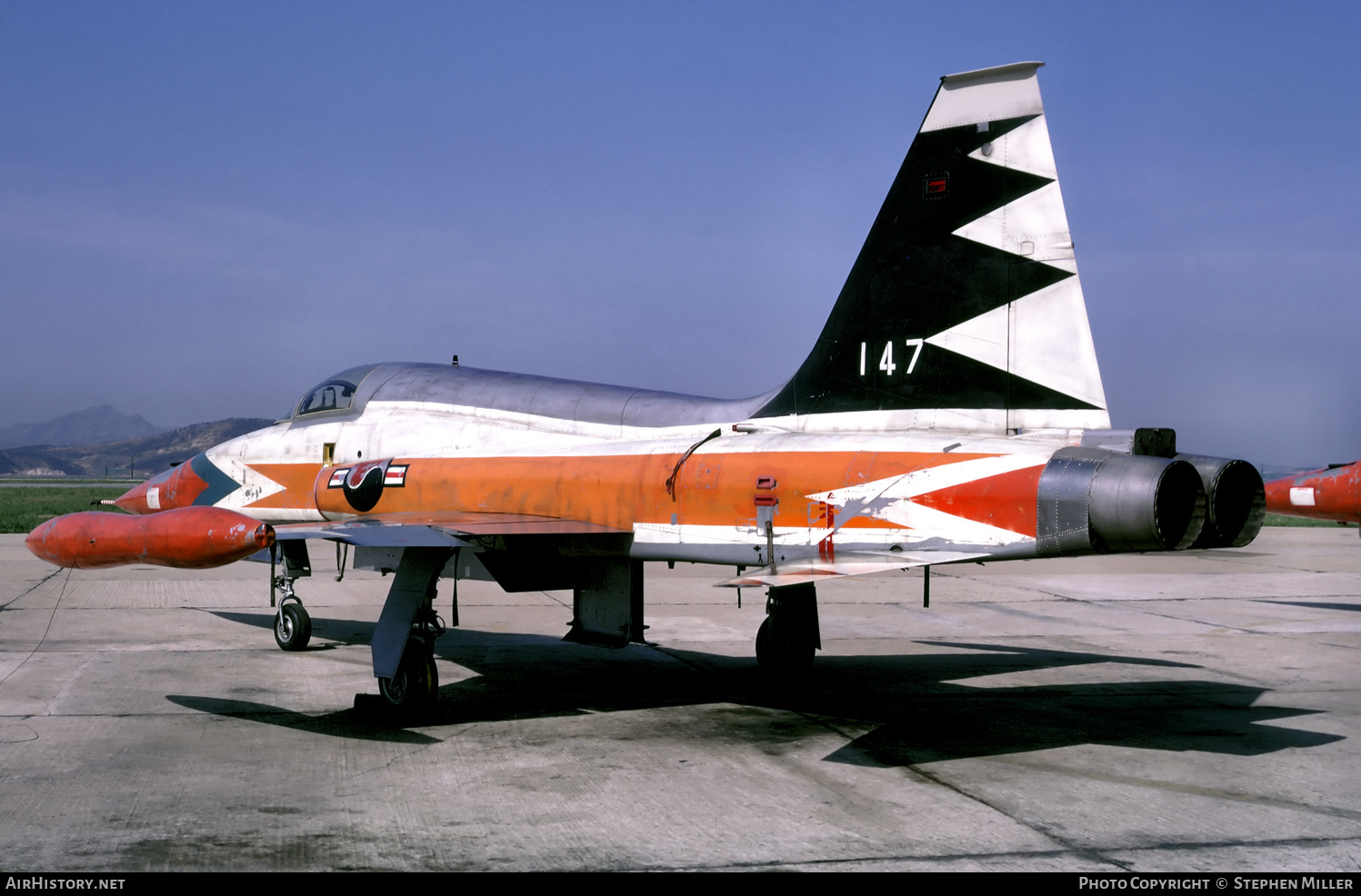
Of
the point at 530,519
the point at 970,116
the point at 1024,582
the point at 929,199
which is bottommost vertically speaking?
the point at 1024,582

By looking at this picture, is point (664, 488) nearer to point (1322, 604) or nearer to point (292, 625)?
point (292, 625)

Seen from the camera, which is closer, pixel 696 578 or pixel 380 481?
pixel 380 481

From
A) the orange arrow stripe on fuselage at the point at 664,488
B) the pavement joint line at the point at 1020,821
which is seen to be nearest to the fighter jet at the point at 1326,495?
the orange arrow stripe on fuselage at the point at 664,488

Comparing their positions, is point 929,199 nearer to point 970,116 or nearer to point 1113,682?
point 970,116

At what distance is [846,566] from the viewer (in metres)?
6.82

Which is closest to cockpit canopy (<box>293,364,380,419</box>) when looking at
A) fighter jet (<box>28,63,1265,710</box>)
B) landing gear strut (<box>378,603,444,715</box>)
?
fighter jet (<box>28,63,1265,710</box>)

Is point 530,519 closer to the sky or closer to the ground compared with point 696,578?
closer to the sky

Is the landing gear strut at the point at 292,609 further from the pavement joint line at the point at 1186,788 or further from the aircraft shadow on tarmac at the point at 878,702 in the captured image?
the pavement joint line at the point at 1186,788

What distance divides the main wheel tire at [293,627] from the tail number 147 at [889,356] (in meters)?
6.78

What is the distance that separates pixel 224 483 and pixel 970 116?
8514 millimetres

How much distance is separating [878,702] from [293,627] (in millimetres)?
6284

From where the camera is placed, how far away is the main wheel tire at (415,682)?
874 centimetres

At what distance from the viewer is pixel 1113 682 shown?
10.4 m
